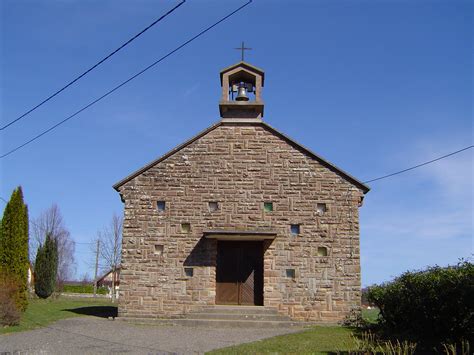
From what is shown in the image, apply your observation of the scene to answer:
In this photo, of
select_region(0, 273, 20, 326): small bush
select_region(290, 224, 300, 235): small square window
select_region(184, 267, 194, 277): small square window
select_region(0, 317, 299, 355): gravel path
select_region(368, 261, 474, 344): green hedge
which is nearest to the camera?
select_region(368, 261, 474, 344): green hedge

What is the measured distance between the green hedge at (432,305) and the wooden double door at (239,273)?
15.3 feet

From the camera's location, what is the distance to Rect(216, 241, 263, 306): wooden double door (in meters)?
→ 18.0

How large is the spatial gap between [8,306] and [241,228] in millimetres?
8267

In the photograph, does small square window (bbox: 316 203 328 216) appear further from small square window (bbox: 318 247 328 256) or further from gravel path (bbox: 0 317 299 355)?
gravel path (bbox: 0 317 299 355)

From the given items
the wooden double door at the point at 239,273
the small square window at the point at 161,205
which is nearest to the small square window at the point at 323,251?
the wooden double door at the point at 239,273

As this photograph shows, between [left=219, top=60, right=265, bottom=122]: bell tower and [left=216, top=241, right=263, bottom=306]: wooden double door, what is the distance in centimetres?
512

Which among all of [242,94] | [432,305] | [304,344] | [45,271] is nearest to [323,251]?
[304,344]

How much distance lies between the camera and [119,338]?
1318 centimetres

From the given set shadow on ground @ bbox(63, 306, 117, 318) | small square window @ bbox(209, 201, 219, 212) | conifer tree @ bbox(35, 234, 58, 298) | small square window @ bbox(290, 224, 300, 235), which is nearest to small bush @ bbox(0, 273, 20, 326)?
shadow on ground @ bbox(63, 306, 117, 318)

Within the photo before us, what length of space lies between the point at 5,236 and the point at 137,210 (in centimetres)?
467

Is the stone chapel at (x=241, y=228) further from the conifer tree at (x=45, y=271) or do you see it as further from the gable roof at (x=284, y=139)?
the conifer tree at (x=45, y=271)

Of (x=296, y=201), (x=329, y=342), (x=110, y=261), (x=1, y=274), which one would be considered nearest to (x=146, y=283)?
(x=1, y=274)

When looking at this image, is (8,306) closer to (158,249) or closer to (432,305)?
(158,249)

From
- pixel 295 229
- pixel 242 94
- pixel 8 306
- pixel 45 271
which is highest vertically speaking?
pixel 242 94
